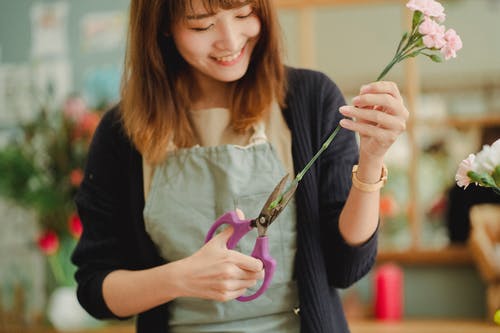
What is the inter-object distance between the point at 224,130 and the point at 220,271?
1.10 feet

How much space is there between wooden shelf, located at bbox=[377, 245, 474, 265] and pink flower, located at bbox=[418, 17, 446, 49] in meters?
2.55

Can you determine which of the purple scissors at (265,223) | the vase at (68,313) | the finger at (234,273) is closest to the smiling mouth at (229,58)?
the purple scissors at (265,223)

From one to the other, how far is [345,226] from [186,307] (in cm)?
33

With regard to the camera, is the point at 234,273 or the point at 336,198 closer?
the point at 234,273

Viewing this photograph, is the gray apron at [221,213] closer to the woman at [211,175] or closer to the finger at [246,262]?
the woman at [211,175]

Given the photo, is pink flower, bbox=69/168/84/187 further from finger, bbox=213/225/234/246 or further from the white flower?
the white flower

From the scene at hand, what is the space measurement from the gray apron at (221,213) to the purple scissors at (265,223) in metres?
0.13

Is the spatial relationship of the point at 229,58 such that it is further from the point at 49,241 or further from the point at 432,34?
the point at 49,241

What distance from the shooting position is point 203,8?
105cm

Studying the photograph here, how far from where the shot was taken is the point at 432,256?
3.18 m

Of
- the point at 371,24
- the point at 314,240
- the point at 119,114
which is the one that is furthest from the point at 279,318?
the point at 371,24

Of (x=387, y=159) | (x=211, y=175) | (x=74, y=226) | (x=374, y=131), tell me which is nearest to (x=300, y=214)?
(x=211, y=175)

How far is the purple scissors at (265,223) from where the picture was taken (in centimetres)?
94

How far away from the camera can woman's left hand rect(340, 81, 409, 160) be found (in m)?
0.86
